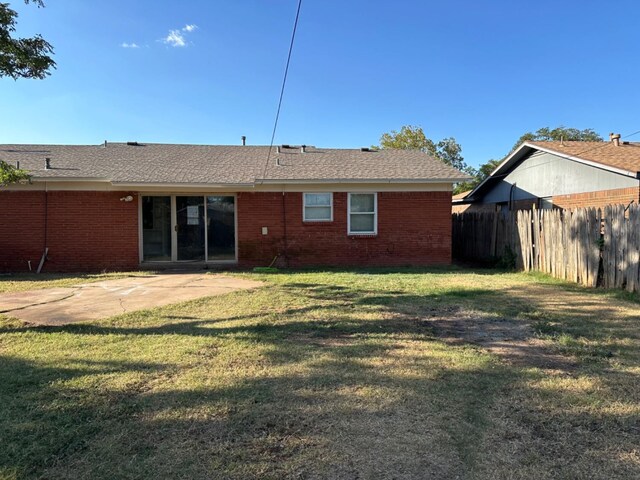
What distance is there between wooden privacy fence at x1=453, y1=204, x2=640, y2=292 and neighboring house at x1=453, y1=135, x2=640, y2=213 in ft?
8.61

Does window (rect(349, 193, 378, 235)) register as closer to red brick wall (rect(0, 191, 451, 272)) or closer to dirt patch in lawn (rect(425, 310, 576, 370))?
red brick wall (rect(0, 191, 451, 272))

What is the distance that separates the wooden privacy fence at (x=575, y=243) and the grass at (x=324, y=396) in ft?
7.16

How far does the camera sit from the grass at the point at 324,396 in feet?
9.34

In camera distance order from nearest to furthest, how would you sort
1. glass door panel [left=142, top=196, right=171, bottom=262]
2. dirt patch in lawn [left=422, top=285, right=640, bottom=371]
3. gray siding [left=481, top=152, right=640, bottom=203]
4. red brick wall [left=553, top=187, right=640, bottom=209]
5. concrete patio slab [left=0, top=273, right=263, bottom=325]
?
dirt patch in lawn [left=422, top=285, right=640, bottom=371], concrete patio slab [left=0, top=273, right=263, bottom=325], red brick wall [left=553, top=187, right=640, bottom=209], gray siding [left=481, top=152, right=640, bottom=203], glass door panel [left=142, top=196, right=171, bottom=262]

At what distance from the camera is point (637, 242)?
→ 8219 millimetres

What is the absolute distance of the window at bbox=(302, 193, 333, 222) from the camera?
1349 cm

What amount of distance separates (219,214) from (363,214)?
448 centimetres

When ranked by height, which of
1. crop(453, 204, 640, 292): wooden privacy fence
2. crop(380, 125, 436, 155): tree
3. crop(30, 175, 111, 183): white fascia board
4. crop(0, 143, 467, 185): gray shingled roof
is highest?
crop(380, 125, 436, 155): tree

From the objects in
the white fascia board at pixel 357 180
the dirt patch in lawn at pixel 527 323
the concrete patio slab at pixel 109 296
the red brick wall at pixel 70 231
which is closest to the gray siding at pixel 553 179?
the white fascia board at pixel 357 180

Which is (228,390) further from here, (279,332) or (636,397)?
(636,397)

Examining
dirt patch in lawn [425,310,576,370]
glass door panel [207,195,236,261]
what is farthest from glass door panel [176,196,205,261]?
dirt patch in lawn [425,310,576,370]

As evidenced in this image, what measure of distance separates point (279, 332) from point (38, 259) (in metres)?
10.1

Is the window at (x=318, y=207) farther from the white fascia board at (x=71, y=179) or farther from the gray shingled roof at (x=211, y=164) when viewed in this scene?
the white fascia board at (x=71, y=179)

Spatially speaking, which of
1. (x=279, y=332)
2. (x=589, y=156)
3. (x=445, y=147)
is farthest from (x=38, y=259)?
(x=445, y=147)
